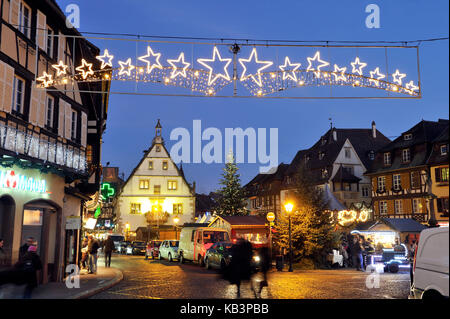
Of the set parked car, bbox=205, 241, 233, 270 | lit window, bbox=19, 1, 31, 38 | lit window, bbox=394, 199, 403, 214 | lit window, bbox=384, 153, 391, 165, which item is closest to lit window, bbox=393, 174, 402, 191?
lit window, bbox=394, 199, 403, 214

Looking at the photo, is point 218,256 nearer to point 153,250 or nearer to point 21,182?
point 21,182

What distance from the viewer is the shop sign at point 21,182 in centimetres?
1424

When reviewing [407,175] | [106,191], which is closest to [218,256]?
[106,191]

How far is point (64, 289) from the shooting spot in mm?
15602

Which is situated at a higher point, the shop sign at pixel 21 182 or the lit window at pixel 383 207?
the lit window at pixel 383 207

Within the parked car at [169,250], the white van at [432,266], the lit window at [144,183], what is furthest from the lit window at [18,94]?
the lit window at [144,183]

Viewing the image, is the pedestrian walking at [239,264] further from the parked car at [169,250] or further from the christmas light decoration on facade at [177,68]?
the parked car at [169,250]

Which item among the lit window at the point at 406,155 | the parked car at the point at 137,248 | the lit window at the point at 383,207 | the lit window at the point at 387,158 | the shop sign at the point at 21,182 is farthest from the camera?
the lit window at the point at 387,158

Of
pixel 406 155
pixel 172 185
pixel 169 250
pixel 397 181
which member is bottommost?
pixel 169 250

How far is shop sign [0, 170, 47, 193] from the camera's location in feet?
46.7

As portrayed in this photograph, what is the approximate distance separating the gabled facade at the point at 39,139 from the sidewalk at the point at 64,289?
4.19 feet

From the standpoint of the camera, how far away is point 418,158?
156 feet

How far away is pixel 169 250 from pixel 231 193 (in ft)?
79.4
